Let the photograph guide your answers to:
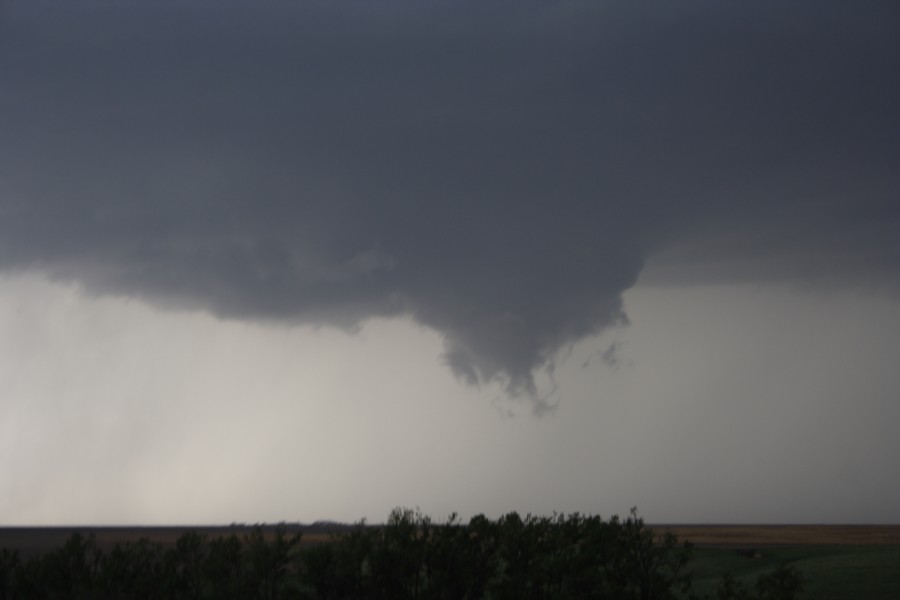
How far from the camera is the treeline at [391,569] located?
171 feet

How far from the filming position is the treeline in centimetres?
5222

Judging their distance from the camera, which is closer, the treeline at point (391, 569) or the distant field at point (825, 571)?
the treeline at point (391, 569)

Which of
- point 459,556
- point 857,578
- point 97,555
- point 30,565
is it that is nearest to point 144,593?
point 97,555

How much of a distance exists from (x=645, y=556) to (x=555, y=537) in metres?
5.75

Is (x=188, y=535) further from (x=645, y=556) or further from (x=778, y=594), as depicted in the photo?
(x=778, y=594)

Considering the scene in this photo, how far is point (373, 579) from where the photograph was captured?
5241cm

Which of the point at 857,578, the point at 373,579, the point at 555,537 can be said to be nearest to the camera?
the point at 373,579

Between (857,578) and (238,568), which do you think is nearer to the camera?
(238,568)

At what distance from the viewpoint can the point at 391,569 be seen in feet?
172

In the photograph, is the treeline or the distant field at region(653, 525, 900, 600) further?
the distant field at region(653, 525, 900, 600)

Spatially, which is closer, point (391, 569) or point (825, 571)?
point (391, 569)

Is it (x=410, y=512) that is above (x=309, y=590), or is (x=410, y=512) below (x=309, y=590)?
above

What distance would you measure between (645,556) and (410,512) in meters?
14.7

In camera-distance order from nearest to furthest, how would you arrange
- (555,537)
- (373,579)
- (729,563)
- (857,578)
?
(373,579), (555,537), (857,578), (729,563)
